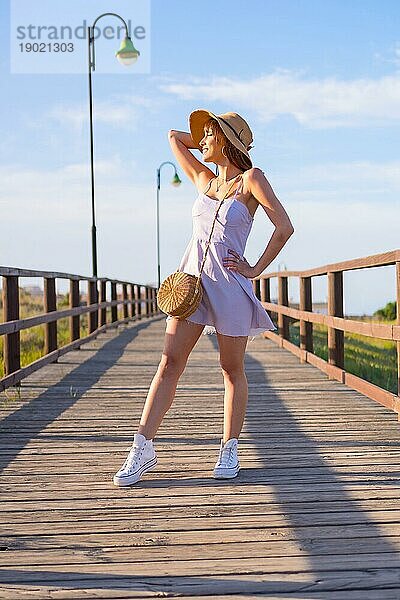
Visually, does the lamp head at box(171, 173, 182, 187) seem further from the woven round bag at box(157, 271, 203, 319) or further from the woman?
the woven round bag at box(157, 271, 203, 319)

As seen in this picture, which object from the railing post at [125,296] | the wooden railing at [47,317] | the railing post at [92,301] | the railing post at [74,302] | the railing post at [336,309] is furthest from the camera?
the railing post at [125,296]

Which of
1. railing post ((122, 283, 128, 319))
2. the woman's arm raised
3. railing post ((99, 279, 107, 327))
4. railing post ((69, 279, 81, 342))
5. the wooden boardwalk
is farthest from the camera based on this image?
railing post ((122, 283, 128, 319))

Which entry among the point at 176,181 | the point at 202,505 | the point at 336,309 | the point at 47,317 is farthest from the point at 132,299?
the point at 202,505

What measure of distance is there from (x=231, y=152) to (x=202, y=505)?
165cm

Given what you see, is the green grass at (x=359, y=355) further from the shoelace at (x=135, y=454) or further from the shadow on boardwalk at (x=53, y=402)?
the shoelace at (x=135, y=454)

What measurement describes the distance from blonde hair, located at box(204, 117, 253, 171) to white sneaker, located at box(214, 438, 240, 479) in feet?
4.41

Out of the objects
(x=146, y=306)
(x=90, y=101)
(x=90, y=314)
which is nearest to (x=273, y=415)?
(x=90, y=314)

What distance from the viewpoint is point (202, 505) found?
159 inches

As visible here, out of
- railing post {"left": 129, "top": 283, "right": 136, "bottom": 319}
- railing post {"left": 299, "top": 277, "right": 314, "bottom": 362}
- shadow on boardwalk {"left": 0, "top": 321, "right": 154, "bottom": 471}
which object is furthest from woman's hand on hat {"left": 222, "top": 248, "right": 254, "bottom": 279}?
railing post {"left": 129, "top": 283, "right": 136, "bottom": 319}

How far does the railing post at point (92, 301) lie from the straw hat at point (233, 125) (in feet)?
33.4

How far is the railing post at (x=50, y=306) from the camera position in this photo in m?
10.1

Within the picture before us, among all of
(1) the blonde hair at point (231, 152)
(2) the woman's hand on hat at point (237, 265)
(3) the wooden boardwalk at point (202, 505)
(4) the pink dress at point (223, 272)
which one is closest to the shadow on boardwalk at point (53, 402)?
(3) the wooden boardwalk at point (202, 505)

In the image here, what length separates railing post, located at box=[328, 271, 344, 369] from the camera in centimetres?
868

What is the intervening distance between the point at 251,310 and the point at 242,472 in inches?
33.7
